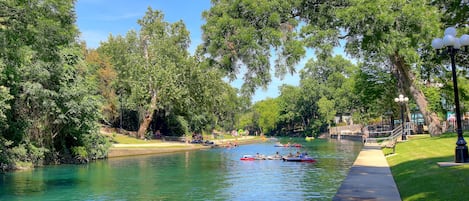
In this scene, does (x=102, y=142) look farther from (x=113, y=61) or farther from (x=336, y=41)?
(x=113, y=61)

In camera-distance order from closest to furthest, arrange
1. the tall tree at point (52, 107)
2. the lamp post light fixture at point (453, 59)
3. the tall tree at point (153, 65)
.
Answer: the lamp post light fixture at point (453, 59) < the tall tree at point (52, 107) < the tall tree at point (153, 65)

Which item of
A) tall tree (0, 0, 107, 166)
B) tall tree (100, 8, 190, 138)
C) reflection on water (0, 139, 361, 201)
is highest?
tall tree (100, 8, 190, 138)

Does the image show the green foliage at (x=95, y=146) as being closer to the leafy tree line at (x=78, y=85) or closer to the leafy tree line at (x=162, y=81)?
the leafy tree line at (x=78, y=85)

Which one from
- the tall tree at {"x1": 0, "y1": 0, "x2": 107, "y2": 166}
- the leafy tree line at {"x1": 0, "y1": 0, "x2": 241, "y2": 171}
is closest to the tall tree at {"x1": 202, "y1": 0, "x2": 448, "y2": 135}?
the leafy tree line at {"x1": 0, "y1": 0, "x2": 241, "y2": 171}

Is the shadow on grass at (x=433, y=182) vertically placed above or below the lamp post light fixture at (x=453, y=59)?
below

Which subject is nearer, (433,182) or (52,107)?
(433,182)

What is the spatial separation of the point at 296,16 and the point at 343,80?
10543 centimetres

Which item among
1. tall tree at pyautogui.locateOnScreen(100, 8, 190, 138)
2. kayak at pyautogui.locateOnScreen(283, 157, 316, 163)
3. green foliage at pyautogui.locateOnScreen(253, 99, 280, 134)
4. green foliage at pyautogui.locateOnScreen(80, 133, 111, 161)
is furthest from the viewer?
green foliage at pyautogui.locateOnScreen(253, 99, 280, 134)

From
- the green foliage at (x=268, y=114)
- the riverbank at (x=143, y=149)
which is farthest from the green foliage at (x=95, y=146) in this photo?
the green foliage at (x=268, y=114)

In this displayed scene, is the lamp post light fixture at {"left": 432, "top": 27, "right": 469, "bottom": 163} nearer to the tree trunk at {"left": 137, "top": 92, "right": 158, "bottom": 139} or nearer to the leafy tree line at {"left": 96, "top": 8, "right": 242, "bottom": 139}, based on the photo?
the leafy tree line at {"left": 96, "top": 8, "right": 242, "bottom": 139}

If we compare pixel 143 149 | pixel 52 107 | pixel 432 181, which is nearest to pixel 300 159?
pixel 52 107

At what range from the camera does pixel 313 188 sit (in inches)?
811

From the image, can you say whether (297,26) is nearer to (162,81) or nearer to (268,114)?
(162,81)

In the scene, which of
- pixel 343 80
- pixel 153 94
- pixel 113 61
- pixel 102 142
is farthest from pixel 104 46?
pixel 343 80
